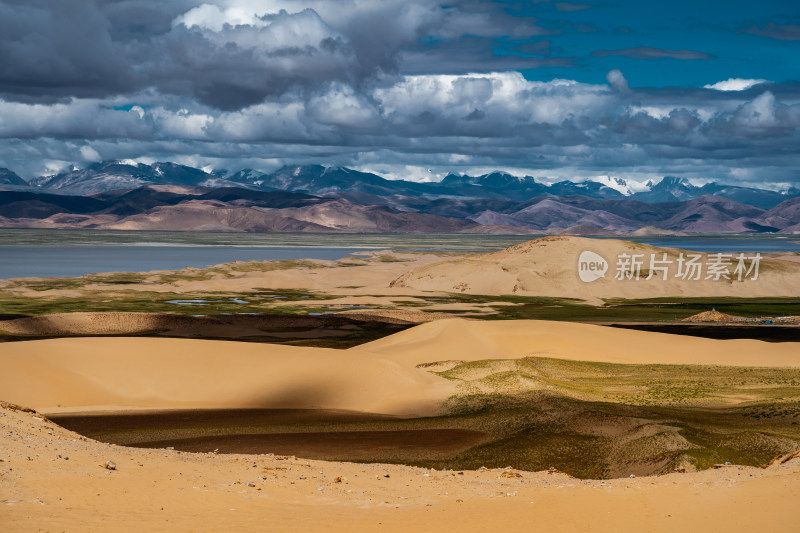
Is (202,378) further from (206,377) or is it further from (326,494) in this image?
(326,494)

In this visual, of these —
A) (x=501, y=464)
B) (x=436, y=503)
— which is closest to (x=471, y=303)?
(x=501, y=464)

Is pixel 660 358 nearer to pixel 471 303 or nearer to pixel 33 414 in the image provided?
pixel 33 414

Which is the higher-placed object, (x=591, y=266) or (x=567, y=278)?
(x=591, y=266)

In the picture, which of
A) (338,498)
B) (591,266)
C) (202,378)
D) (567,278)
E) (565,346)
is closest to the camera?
(338,498)

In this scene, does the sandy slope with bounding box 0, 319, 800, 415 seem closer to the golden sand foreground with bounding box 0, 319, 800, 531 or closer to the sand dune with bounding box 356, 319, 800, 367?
the sand dune with bounding box 356, 319, 800, 367

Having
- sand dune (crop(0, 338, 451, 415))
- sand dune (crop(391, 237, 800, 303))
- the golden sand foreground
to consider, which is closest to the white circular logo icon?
sand dune (crop(391, 237, 800, 303))

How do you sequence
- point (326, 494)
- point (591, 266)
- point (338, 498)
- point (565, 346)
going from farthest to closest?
point (591, 266)
point (565, 346)
point (326, 494)
point (338, 498)

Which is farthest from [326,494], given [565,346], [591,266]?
[591,266]

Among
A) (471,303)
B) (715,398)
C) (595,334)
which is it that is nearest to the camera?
(715,398)
